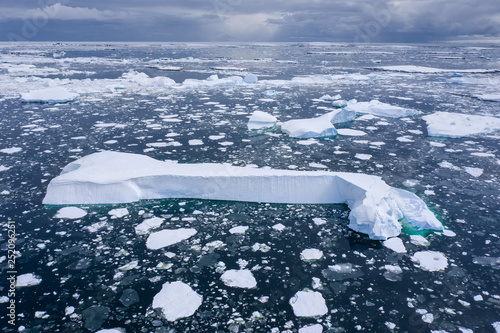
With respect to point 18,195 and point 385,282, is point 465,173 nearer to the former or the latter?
point 385,282

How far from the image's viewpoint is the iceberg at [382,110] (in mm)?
9086

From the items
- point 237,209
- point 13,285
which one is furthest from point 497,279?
point 13,285

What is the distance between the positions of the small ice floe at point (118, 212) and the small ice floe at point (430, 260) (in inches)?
126

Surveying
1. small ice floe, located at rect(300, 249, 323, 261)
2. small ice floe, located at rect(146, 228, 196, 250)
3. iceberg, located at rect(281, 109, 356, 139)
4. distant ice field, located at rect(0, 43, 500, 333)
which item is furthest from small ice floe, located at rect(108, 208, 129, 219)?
iceberg, located at rect(281, 109, 356, 139)

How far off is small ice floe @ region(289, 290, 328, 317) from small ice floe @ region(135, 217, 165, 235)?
179 cm

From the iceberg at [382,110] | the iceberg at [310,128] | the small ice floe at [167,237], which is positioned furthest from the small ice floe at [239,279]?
the iceberg at [382,110]

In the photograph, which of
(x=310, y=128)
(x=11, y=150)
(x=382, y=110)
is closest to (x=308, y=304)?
(x=310, y=128)

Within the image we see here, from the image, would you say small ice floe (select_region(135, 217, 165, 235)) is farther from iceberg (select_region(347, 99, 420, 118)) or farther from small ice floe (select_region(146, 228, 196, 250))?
iceberg (select_region(347, 99, 420, 118))

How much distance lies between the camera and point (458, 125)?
7723 millimetres

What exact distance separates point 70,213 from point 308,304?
299 centimetres

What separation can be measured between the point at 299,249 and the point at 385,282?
83cm

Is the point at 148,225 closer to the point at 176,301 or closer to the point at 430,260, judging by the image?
the point at 176,301

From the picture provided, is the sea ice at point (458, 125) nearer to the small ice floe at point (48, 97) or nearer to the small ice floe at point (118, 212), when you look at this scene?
the small ice floe at point (118, 212)

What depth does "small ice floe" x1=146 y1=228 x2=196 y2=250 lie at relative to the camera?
3.31 metres
